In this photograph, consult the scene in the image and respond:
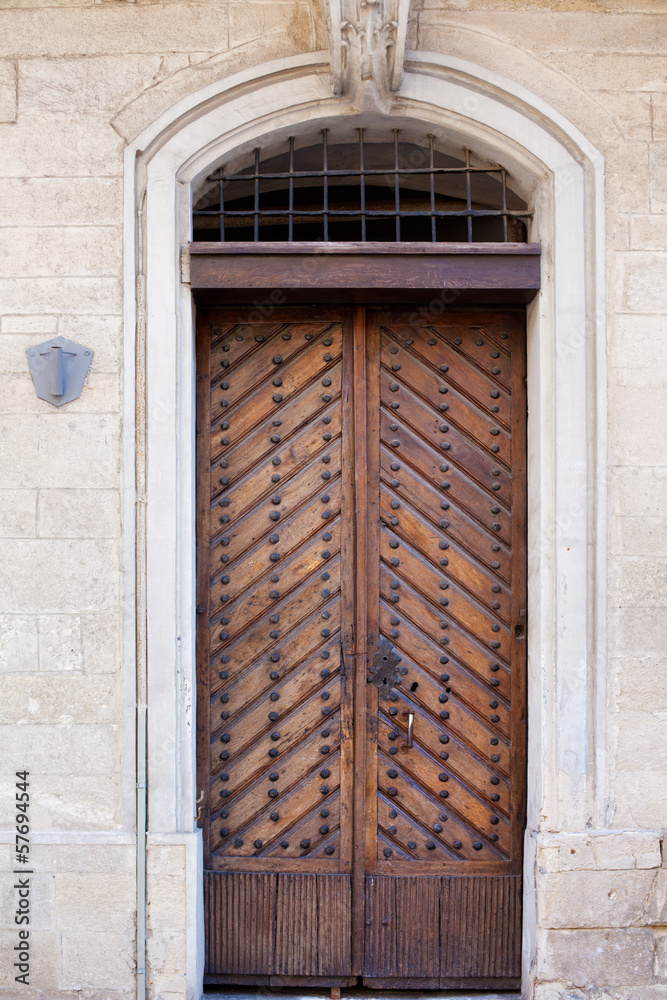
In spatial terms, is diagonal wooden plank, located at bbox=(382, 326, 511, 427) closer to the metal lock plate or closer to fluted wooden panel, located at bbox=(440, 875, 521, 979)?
the metal lock plate

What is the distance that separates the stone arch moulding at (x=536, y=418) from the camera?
324cm

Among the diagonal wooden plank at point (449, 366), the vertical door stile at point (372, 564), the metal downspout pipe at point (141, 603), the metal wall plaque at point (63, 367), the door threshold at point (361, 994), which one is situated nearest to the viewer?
the metal downspout pipe at point (141, 603)

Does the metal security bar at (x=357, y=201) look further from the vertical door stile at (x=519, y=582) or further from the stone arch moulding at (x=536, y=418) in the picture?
the vertical door stile at (x=519, y=582)

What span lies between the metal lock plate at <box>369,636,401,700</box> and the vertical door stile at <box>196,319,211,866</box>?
742 mm

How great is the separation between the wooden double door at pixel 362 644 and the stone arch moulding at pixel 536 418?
0.20 metres

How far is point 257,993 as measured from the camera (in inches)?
134

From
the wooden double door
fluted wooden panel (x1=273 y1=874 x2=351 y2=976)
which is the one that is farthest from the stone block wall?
fluted wooden panel (x1=273 y1=874 x2=351 y2=976)

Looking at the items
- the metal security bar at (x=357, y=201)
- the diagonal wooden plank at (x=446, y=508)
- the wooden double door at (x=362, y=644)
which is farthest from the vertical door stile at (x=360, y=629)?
the metal security bar at (x=357, y=201)

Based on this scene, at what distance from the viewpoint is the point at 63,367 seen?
325 centimetres

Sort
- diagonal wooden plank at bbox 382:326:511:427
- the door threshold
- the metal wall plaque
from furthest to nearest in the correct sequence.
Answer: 1. diagonal wooden plank at bbox 382:326:511:427
2. the door threshold
3. the metal wall plaque

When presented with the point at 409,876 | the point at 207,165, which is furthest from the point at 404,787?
the point at 207,165

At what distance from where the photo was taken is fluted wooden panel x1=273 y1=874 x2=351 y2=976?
11.2 feet

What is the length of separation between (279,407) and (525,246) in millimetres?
1272

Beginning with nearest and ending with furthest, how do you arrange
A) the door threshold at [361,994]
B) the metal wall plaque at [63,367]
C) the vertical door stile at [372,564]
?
1. the metal wall plaque at [63,367]
2. the door threshold at [361,994]
3. the vertical door stile at [372,564]
